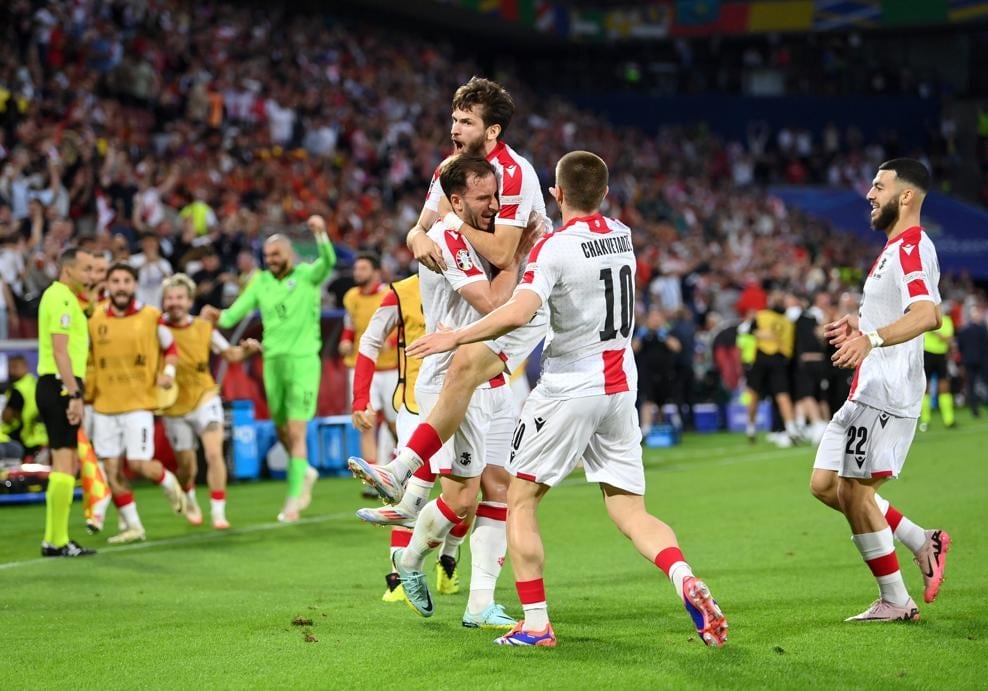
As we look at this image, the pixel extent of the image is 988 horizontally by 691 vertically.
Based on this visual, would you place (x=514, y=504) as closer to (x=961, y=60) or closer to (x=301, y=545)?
(x=301, y=545)

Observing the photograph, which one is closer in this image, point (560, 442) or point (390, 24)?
point (560, 442)

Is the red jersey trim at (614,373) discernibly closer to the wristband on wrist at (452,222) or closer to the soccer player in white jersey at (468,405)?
the soccer player in white jersey at (468,405)

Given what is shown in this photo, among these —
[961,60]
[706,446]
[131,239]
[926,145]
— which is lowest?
[706,446]

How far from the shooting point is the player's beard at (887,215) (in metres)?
7.40

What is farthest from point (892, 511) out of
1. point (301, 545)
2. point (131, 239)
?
point (131, 239)

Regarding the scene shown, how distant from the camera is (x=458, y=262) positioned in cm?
704

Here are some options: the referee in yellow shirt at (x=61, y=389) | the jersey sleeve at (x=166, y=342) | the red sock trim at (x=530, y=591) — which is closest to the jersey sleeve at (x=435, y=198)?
the red sock trim at (x=530, y=591)

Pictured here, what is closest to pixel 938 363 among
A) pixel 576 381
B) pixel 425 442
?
pixel 425 442

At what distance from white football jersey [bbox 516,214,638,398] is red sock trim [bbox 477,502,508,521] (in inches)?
49.9

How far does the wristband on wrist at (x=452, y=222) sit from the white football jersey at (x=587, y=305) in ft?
2.33

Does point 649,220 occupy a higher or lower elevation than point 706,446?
higher

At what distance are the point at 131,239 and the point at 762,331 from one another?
9.70 metres

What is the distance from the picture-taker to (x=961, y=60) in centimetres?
4656

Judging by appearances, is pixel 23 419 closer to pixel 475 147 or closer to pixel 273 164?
pixel 475 147
